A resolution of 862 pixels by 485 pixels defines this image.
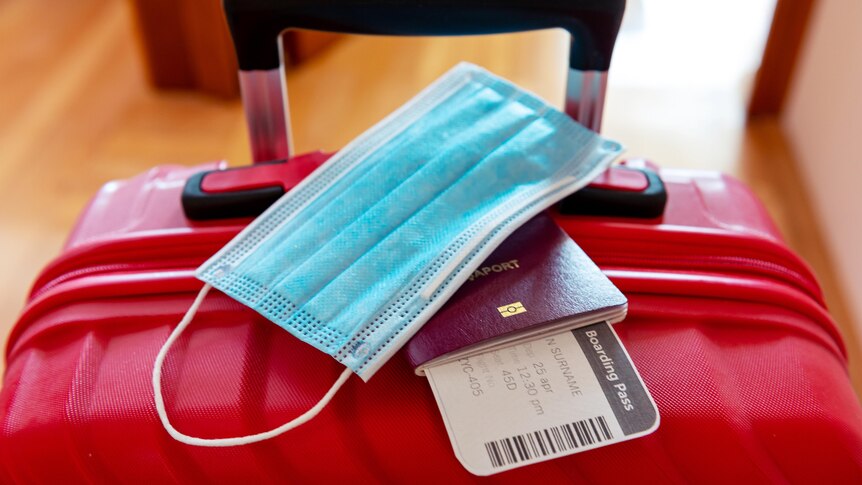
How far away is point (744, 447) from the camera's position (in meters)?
0.50

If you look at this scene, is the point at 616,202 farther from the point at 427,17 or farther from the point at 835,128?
the point at 835,128

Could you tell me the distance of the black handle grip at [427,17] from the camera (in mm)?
587

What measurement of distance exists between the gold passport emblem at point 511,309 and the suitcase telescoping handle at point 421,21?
0.69ft

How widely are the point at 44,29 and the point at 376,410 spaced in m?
1.34

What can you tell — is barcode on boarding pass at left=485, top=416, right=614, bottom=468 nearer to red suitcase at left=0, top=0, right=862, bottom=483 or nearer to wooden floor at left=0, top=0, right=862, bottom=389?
red suitcase at left=0, top=0, right=862, bottom=483

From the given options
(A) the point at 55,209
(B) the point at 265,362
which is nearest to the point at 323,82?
(A) the point at 55,209

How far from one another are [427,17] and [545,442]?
1.02 ft

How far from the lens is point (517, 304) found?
0.53 meters

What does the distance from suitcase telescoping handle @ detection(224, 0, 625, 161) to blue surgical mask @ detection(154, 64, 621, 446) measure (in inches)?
3.0

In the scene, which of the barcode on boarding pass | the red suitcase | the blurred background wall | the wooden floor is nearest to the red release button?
the red suitcase

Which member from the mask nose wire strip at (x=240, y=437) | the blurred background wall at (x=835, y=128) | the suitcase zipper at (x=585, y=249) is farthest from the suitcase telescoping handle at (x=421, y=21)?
the blurred background wall at (x=835, y=128)

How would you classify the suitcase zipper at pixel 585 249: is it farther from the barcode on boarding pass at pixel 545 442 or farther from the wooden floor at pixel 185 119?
the wooden floor at pixel 185 119

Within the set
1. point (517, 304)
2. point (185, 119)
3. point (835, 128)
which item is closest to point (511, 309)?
point (517, 304)

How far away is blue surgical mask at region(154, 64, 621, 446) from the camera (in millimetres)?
532
